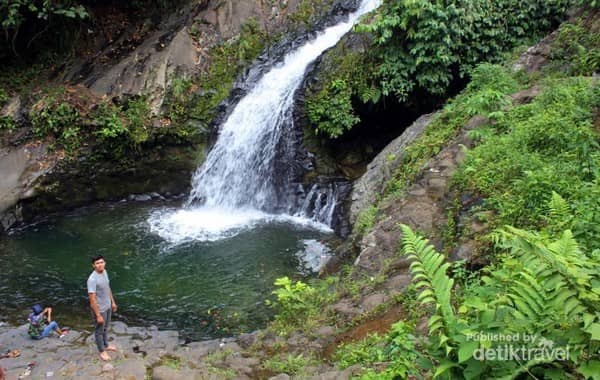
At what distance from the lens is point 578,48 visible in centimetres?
834

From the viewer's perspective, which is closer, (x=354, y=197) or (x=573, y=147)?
(x=573, y=147)

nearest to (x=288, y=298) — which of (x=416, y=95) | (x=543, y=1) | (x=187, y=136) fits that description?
(x=416, y=95)

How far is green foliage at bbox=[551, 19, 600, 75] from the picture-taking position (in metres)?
7.89

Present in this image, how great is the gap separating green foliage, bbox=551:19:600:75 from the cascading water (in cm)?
551

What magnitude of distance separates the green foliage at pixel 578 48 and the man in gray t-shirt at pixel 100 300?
309 inches

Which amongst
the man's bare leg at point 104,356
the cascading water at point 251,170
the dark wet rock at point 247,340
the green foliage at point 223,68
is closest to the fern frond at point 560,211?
the dark wet rock at point 247,340

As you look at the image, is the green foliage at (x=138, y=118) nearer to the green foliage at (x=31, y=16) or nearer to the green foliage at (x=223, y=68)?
the green foliage at (x=223, y=68)

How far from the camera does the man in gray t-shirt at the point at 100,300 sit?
5969mm

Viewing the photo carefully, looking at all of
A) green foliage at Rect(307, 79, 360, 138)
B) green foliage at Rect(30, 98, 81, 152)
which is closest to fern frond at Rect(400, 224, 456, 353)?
green foliage at Rect(307, 79, 360, 138)

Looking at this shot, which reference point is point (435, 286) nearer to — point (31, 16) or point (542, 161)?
point (542, 161)

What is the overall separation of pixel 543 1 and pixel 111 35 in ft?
37.7

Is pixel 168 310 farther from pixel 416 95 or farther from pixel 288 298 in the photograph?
pixel 416 95

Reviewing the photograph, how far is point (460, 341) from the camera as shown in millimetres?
2432

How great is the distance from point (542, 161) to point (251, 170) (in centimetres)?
818
